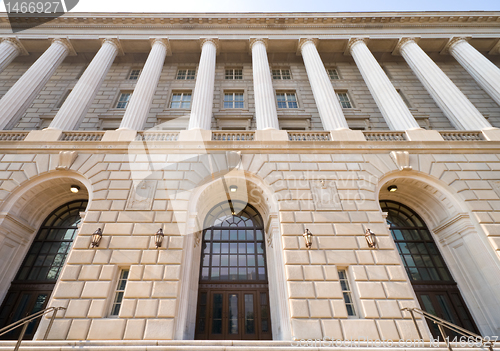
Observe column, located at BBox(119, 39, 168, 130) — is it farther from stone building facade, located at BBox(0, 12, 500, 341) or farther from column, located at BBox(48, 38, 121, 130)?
column, located at BBox(48, 38, 121, 130)

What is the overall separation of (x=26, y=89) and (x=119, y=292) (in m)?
14.2

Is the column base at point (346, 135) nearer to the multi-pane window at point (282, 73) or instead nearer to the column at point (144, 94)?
the multi-pane window at point (282, 73)

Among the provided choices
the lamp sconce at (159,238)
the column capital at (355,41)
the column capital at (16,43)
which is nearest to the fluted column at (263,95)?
the column capital at (355,41)

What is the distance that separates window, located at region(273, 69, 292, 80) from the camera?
20.4 m

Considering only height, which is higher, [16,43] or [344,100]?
[16,43]

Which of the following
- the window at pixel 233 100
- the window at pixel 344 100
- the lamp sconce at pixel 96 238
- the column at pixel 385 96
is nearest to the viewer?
the lamp sconce at pixel 96 238

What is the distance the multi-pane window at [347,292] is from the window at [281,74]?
1624 centimetres

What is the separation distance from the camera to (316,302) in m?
8.06

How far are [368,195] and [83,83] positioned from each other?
1709 cm

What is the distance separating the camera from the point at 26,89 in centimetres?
1470

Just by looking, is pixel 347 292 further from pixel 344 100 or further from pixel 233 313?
pixel 344 100

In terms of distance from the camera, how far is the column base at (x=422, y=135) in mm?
12195

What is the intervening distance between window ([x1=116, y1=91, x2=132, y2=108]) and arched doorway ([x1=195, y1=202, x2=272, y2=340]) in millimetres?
11779

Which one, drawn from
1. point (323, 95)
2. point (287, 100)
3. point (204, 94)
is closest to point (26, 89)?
point (204, 94)
